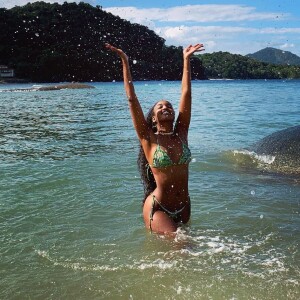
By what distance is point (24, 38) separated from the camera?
12475cm

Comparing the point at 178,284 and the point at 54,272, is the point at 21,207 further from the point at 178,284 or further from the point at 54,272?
the point at 178,284

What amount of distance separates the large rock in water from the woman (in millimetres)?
5972

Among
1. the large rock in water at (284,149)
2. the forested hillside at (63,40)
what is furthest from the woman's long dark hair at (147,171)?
the forested hillside at (63,40)

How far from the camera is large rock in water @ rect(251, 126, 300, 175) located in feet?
38.2

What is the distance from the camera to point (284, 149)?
41.8 feet

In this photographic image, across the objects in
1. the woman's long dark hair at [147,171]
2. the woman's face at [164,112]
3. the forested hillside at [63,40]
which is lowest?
the woman's long dark hair at [147,171]

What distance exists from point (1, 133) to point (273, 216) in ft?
47.9

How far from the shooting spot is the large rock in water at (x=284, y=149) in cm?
1164

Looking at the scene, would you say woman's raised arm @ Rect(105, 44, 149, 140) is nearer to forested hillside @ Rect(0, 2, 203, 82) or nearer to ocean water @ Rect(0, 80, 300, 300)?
ocean water @ Rect(0, 80, 300, 300)

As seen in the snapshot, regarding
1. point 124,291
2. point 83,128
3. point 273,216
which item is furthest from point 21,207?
point 83,128

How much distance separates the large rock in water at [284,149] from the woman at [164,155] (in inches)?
235

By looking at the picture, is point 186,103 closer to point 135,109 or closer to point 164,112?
point 164,112

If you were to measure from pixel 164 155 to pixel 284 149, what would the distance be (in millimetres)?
8045

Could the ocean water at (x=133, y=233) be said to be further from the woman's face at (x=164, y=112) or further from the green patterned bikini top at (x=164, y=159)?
the woman's face at (x=164, y=112)
